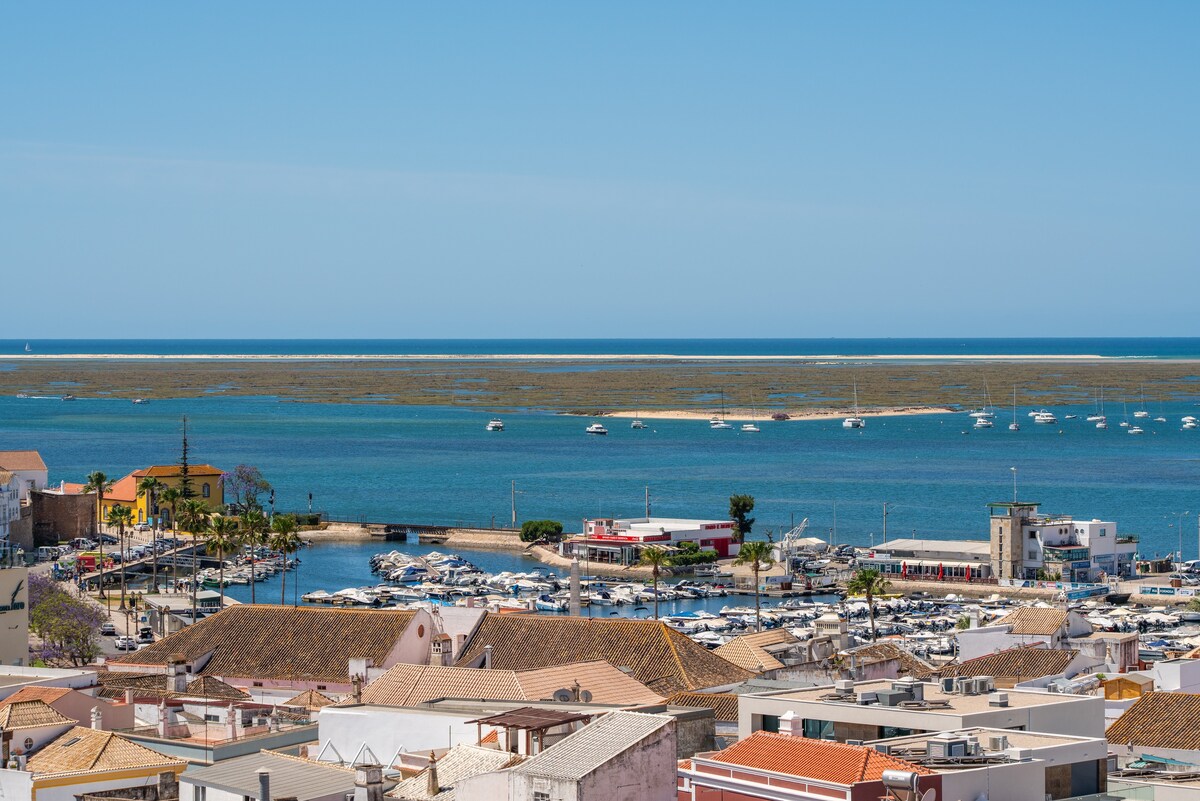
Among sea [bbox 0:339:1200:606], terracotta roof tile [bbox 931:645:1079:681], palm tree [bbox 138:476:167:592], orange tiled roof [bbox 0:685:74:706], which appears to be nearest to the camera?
orange tiled roof [bbox 0:685:74:706]

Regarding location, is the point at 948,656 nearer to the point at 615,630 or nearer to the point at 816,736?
the point at 615,630

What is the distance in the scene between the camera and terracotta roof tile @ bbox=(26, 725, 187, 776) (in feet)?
84.6

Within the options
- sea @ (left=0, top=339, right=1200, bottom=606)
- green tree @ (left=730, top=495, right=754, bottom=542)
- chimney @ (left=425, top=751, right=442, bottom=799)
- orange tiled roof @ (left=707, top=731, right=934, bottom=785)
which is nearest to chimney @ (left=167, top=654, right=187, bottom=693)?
chimney @ (left=425, top=751, right=442, bottom=799)

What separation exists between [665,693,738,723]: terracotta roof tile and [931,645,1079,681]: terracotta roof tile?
23.4 feet

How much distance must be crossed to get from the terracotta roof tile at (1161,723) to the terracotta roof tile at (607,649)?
→ 9172 millimetres

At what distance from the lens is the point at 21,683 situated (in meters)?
33.7

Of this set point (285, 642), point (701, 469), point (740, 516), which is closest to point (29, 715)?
point (285, 642)

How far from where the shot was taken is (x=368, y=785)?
22922 mm

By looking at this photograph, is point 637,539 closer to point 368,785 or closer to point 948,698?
point 948,698

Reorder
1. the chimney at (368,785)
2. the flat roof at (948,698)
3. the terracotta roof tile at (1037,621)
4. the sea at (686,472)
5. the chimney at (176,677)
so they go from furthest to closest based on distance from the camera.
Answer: the sea at (686,472) < the terracotta roof tile at (1037,621) < the chimney at (176,677) < the flat roof at (948,698) < the chimney at (368,785)

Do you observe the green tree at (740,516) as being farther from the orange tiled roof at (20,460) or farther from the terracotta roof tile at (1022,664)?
the terracotta roof tile at (1022,664)

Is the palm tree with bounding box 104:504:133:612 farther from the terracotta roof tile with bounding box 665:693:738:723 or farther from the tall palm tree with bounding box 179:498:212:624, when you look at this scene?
the terracotta roof tile with bounding box 665:693:738:723

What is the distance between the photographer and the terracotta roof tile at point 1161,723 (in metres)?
31.0

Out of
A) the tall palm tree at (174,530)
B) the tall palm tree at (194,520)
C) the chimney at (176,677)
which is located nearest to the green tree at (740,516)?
the tall palm tree at (174,530)
